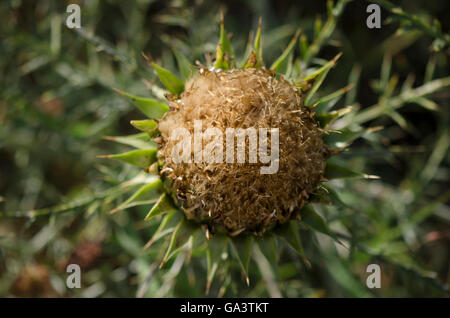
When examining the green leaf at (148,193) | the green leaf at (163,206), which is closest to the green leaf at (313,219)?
the green leaf at (163,206)

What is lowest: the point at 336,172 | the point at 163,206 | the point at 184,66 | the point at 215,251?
the point at 215,251

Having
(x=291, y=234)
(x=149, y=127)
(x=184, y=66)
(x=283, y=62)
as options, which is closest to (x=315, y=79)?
(x=283, y=62)

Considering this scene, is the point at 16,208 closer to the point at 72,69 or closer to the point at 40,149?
the point at 40,149

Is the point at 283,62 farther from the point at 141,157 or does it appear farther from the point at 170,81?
the point at 141,157

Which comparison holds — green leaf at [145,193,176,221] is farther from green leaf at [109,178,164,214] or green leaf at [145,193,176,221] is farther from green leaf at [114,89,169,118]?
green leaf at [114,89,169,118]

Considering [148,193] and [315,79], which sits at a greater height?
[315,79]
